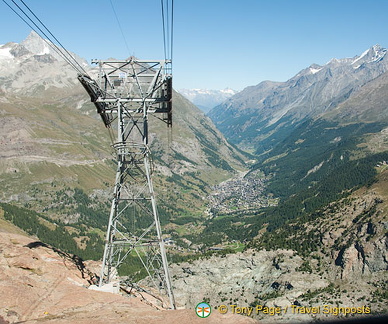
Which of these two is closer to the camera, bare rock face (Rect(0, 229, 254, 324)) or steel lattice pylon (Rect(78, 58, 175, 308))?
bare rock face (Rect(0, 229, 254, 324))

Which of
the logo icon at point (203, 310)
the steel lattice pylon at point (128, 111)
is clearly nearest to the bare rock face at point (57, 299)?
the logo icon at point (203, 310)

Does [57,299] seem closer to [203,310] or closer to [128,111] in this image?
[203,310]

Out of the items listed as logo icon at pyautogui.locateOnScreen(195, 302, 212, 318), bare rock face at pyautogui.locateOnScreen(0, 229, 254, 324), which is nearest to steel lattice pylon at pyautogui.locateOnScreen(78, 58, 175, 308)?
bare rock face at pyautogui.locateOnScreen(0, 229, 254, 324)

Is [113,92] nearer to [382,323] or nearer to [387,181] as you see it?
[382,323]

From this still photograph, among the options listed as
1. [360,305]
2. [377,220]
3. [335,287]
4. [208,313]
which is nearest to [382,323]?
[208,313]

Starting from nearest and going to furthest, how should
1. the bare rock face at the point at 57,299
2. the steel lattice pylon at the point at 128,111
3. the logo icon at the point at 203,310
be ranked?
the logo icon at the point at 203,310 < the bare rock face at the point at 57,299 < the steel lattice pylon at the point at 128,111

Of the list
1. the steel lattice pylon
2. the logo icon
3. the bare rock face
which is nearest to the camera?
the logo icon

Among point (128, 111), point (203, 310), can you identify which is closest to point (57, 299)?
point (203, 310)

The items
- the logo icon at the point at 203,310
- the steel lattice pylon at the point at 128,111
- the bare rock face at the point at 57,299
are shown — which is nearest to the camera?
the logo icon at the point at 203,310

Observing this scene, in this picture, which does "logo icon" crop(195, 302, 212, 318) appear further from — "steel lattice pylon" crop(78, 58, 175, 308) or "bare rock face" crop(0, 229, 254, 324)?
"steel lattice pylon" crop(78, 58, 175, 308)

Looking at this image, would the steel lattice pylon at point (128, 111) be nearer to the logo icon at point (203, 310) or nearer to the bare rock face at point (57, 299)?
the bare rock face at point (57, 299)
